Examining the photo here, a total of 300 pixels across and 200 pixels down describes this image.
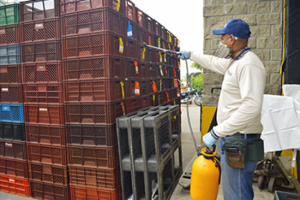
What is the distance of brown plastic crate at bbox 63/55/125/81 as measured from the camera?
10.9 ft

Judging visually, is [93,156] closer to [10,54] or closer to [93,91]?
[93,91]

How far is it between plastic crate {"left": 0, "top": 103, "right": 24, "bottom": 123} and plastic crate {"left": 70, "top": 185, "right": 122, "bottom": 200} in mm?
1637

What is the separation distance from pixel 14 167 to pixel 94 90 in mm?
2395

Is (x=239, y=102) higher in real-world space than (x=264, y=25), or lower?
lower

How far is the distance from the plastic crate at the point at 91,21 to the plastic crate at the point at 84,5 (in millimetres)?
68

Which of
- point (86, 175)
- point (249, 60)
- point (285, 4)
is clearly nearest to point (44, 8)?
point (86, 175)

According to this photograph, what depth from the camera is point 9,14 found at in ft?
13.2

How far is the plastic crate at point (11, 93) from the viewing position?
4.02 metres

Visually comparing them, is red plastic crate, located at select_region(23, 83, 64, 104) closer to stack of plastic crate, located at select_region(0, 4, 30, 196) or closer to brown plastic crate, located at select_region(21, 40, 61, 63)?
stack of plastic crate, located at select_region(0, 4, 30, 196)

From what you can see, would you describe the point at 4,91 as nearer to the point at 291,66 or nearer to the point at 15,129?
the point at 15,129

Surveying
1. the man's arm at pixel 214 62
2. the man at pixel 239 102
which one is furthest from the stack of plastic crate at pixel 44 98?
the man at pixel 239 102

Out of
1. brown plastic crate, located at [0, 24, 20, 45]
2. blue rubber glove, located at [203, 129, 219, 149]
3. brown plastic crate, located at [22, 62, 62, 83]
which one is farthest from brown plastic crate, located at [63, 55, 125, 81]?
blue rubber glove, located at [203, 129, 219, 149]

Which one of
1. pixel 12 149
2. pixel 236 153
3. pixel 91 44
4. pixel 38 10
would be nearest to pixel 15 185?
pixel 12 149

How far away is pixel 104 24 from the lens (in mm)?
3271
